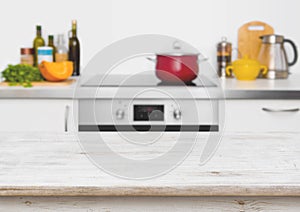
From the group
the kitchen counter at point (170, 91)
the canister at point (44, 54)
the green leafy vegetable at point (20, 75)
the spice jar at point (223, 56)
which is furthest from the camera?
the spice jar at point (223, 56)

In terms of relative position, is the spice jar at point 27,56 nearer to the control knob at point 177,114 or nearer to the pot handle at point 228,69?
the control knob at point 177,114

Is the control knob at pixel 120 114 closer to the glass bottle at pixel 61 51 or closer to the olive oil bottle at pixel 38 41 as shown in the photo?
the glass bottle at pixel 61 51

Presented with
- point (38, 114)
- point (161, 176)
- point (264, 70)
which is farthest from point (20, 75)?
point (161, 176)

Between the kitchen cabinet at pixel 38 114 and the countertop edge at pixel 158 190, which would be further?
the kitchen cabinet at pixel 38 114

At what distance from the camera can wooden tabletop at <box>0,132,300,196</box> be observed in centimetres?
115

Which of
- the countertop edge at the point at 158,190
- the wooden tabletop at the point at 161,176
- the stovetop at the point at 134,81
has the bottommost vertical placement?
the countertop edge at the point at 158,190

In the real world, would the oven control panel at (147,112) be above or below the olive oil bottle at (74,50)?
below

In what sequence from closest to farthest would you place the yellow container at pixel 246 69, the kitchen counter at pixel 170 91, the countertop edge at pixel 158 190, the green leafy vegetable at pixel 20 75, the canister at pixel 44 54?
the countertop edge at pixel 158 190, the kitchen counter at pixel 170 91, the green leafy vegetable at pixel 20 75, the yellow container at pixel 246 69, the canister at pixel 44 54

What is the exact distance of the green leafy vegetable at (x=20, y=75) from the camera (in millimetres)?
2811

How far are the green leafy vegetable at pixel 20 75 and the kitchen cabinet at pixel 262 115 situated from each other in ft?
3.23

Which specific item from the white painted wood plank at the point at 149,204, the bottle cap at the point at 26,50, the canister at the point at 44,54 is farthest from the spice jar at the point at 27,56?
the white painted wood plank at the point at 149,204

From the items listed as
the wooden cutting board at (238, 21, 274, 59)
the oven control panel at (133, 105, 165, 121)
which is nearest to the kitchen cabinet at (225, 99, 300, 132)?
the oven control panel at (133, 105, 165, 121)

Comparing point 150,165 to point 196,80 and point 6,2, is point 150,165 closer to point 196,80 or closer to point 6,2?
point 196,80

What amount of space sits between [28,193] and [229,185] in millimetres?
406
